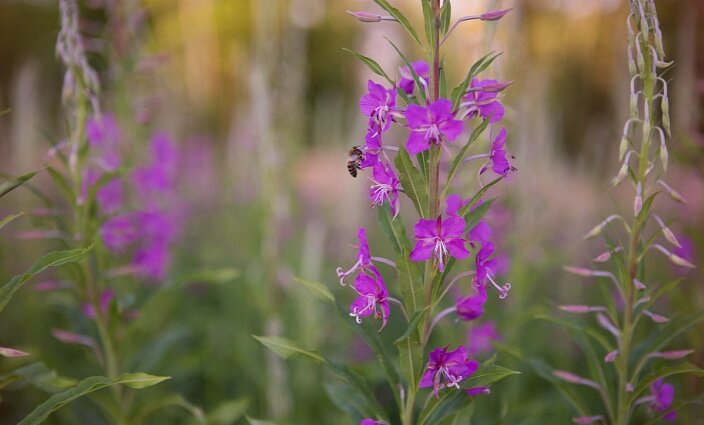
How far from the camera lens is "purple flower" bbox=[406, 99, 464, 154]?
1.50 metres

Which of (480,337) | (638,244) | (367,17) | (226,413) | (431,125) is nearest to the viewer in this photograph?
(431,125)

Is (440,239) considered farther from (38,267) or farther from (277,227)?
(277,227)

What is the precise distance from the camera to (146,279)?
3.81m

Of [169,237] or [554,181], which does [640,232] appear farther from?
[554,181]

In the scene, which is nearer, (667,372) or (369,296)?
(369,296)

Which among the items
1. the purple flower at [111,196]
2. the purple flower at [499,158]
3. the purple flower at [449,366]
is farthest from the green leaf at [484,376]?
the purple flower at [111,196]

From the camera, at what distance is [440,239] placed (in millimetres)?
1568

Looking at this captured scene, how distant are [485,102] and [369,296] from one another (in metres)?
0.61

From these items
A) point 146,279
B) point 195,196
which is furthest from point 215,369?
point 195,196

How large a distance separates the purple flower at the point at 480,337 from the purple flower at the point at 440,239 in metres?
1.56

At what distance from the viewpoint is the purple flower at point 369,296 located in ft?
5.34

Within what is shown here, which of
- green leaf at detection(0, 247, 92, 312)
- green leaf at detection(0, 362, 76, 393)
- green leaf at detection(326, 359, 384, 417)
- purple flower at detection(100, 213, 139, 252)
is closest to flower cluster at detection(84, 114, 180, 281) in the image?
purple flower at detection(100, 213, 139, 252)

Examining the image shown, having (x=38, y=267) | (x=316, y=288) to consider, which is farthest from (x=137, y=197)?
(x=316, y=288)

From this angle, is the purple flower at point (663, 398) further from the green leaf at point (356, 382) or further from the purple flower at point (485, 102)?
the purple flower at point (485, 102)
